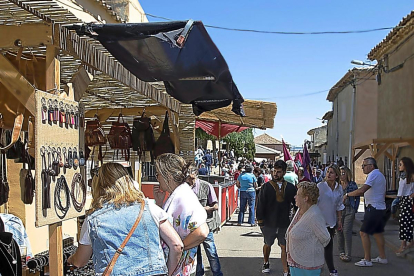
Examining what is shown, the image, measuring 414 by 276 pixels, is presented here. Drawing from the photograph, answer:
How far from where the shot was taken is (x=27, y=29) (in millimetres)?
2939

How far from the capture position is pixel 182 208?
3.24 m

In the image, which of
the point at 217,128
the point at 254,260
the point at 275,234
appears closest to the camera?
the point at 275,234

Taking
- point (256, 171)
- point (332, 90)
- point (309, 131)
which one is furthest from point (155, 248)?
point (309, 131)

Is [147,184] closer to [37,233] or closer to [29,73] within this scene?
[37,233]

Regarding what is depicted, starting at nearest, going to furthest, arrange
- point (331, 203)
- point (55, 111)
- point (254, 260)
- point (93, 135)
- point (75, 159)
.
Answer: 1. point (55, 111)
2. point (75, 159)
3. point (93, 135)
4. point (331, 203)
5. point (254, 260)

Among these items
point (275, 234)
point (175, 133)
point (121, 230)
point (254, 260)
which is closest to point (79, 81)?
point (121, 230)

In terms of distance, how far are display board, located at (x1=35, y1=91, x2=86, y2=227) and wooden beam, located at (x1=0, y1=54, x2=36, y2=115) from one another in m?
0.10

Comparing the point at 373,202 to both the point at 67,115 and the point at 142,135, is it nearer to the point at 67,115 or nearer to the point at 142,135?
the point at 142,135

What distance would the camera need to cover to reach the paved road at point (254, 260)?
Answer: 715 centimetres

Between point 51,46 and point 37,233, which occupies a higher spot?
point 51,46

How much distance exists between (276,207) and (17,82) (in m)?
4.37

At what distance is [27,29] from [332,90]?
3011cm

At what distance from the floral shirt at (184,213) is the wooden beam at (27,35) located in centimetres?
140

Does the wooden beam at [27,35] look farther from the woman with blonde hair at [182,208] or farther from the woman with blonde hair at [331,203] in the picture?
the woman with blonde hair at [331,203]
